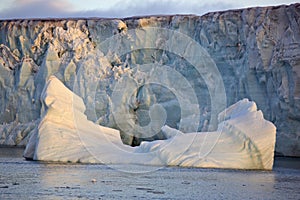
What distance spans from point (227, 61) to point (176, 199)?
608 inches

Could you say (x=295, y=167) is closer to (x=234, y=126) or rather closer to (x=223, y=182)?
(x=234, y=126)

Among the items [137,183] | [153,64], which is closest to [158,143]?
[137,183]

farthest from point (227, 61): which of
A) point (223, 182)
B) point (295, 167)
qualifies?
point (223, 182)

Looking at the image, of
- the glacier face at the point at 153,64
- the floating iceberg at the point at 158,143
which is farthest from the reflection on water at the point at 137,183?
the glacier face at the point at 153,64

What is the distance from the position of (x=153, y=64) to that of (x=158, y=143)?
1160 centimetres

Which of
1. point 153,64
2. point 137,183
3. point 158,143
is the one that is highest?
point 153,64

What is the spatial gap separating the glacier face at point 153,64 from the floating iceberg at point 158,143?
6.12 m

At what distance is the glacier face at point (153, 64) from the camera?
24438mm

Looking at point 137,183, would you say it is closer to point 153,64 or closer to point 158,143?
point 158,143

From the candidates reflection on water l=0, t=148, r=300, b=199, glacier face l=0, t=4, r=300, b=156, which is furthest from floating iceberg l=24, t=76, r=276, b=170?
glacier face l=0, t=4, r=300, b=156

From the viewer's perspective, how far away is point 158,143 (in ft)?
58.3

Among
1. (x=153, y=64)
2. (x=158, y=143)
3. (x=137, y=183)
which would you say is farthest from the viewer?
(x=153, y=64)

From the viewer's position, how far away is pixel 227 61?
26906mm

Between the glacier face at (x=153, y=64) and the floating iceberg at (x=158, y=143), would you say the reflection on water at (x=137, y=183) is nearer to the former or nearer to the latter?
the floating iceberg at (x=158, y=143)
